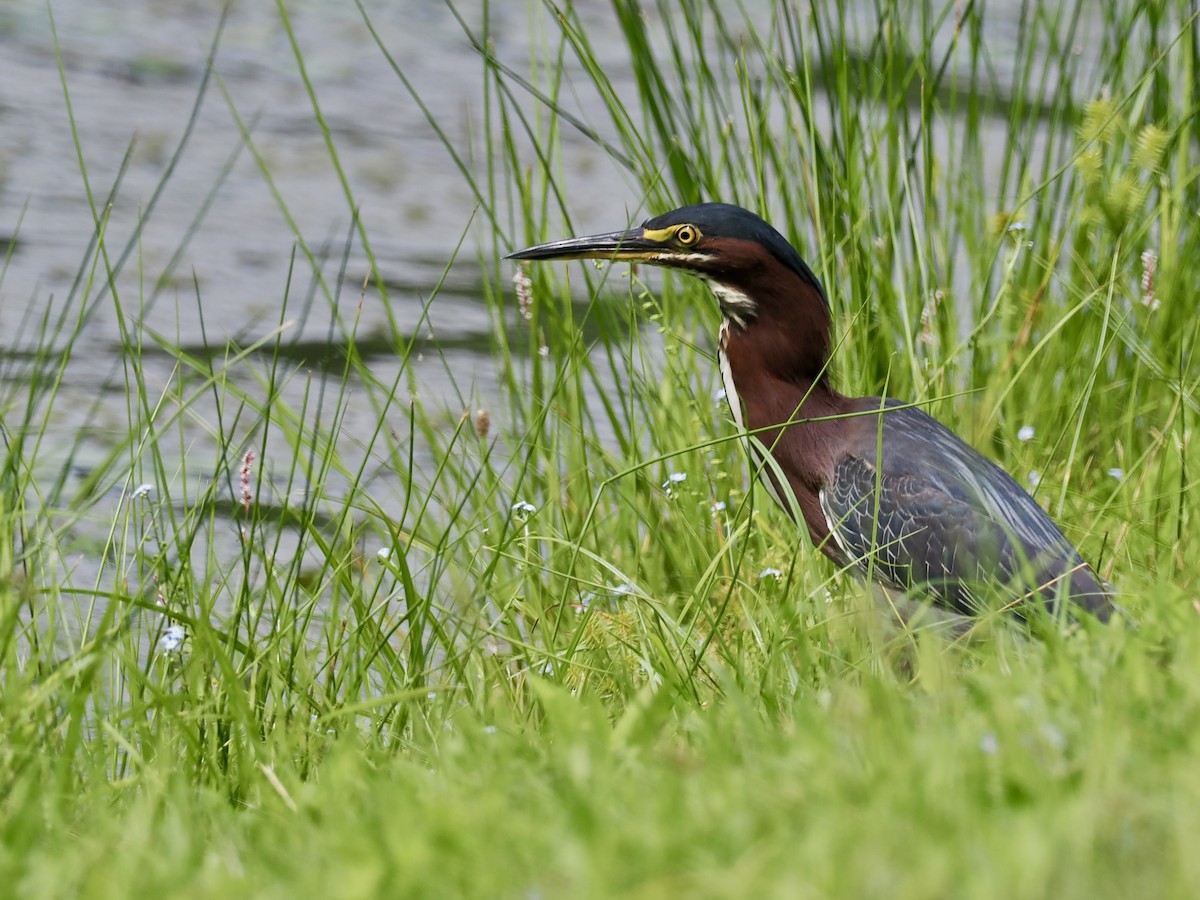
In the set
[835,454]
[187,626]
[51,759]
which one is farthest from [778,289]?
[51,759]

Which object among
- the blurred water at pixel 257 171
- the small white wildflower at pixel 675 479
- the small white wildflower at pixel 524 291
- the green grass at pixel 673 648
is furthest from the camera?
the blurred water at pixel 257 171

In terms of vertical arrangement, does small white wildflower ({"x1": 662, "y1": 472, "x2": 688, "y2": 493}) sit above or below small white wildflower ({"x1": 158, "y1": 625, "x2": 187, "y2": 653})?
below

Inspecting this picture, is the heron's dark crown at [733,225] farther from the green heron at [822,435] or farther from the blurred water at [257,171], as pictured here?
the blurred water at [257,171]

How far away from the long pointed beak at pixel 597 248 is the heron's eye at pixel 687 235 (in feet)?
0.16

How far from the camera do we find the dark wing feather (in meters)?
3.38

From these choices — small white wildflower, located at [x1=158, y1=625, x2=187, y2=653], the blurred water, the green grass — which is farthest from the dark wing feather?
the blurred water

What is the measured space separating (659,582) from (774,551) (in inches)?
10.8

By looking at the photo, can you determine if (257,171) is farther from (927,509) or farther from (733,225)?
(927,509)

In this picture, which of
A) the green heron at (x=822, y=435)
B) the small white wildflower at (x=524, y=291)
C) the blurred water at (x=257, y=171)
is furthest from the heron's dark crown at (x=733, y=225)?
the blurred water at (x=257, y=171)

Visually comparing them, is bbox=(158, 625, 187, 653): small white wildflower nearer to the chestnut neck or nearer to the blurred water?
the chestnut neck

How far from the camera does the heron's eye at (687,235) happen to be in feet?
11.6

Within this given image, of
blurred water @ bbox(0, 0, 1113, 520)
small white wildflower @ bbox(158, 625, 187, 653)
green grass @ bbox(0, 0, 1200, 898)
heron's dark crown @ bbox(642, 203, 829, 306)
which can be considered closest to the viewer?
green grass @ bbox(0, 0, 1200, 898)

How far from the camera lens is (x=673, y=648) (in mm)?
3018

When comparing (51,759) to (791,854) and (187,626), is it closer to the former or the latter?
(187,626)
